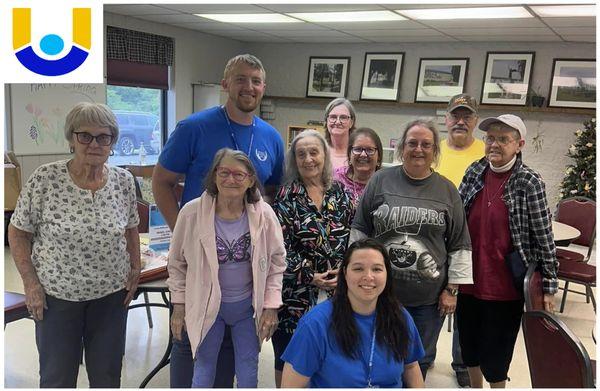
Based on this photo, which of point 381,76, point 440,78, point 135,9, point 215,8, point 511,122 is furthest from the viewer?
point 381,76

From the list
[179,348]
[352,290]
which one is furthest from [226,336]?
[352,290]

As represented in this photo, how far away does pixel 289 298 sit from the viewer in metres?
2.02

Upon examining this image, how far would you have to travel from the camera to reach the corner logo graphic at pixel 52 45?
1.77 meters

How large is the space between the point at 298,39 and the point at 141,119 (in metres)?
2.41

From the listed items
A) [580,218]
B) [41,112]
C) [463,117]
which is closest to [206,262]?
[463,117]

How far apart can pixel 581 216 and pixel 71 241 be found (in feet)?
12.7

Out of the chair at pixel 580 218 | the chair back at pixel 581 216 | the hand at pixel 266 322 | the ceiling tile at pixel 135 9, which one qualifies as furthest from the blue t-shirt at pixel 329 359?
the ceiling tile at pixel 135 9

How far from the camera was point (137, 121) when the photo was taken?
259 inches

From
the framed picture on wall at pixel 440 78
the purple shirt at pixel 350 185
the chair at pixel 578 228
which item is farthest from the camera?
the framed picture on wall at pixel 440 78

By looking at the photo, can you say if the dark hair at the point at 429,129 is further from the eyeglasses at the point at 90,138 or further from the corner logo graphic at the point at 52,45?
the corner logo graphic at the point at 52,45

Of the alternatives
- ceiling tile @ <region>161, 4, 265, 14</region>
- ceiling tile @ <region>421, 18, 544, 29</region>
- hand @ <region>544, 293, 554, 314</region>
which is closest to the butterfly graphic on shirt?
hand @ <region>544, 293, 554, 314</region>

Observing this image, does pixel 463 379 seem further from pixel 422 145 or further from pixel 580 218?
pixel 580 218

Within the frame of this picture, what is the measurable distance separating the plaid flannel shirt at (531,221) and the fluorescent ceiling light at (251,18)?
3953 millimetres

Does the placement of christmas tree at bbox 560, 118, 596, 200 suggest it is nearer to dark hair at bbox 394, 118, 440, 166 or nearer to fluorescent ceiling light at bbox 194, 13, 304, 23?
fluorescent ceiling light at bbox 194, 13, 304, 23
